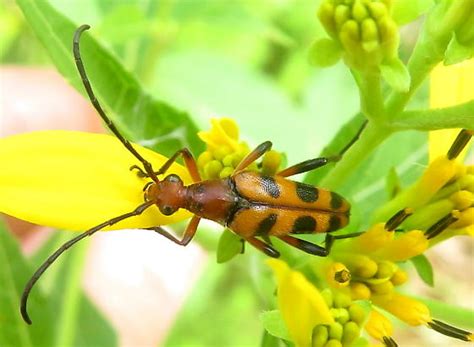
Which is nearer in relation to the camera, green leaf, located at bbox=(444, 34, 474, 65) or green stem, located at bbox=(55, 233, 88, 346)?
green leaf, located at bbox=(444, 34, 474, 65)

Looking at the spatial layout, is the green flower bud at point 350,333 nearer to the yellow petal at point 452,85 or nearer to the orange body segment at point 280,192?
the orange body segment at point 280,192

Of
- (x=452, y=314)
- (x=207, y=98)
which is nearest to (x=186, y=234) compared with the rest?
(x=452, y=314)

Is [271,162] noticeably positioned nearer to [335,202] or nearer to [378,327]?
[335,202]

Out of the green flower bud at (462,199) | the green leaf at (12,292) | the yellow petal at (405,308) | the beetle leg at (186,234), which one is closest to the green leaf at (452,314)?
the yellow petal at (405,308)

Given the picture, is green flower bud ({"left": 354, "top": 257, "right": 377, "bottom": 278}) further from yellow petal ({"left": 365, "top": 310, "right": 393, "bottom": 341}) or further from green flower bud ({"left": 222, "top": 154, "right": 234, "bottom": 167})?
green flower bud ({"left": 222, "top": 154, "right": 234, "bottom": 167})

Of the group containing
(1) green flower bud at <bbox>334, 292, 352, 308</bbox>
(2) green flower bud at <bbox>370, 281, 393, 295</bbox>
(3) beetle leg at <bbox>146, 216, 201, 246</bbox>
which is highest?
(1) green flower bud at <bbox>334, 292, 352, 308</bbox>

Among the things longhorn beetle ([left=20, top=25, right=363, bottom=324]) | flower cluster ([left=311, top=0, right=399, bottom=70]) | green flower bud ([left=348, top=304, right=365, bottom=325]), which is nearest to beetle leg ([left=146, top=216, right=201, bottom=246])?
longhorn beetle ([left=20, top=25, right=363, bottom=324])

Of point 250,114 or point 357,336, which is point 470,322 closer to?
point 357,336
